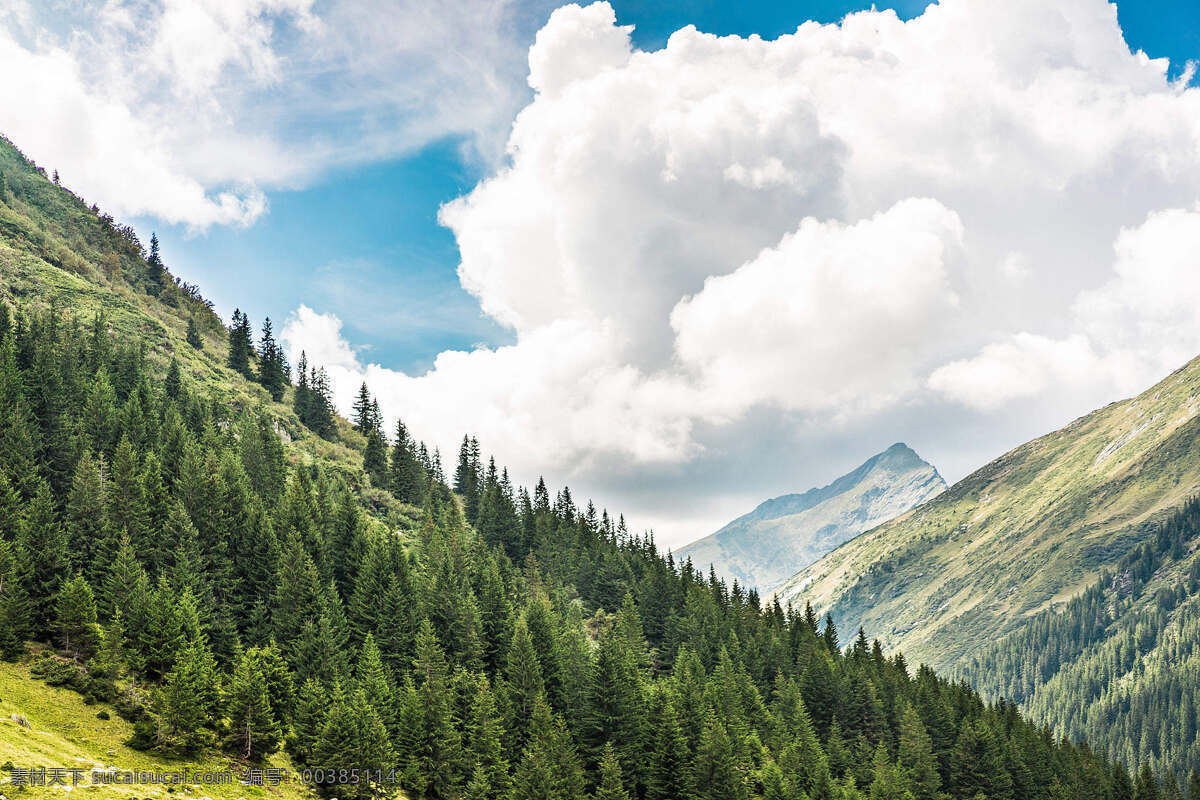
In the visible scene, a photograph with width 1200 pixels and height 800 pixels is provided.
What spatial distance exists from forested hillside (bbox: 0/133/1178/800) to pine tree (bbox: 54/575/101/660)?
0.94 feet

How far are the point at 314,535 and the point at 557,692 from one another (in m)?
40.4

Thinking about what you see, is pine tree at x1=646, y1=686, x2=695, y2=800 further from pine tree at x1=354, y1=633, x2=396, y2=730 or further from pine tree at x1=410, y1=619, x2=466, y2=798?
pine tree at x1=354, y1=633, x2=396, y2=730

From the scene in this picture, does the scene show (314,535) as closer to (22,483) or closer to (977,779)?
(22,483)

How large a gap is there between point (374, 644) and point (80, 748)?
117 feet

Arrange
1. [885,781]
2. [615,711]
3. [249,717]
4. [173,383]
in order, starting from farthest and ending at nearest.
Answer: [173,383]
[885,781]
[615,711]
[249,717]

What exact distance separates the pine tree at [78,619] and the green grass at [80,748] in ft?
14.0

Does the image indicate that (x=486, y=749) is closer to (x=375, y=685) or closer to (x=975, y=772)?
(x=375, y=685)

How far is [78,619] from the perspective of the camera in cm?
6688

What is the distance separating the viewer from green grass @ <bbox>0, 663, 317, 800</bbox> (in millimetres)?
43750

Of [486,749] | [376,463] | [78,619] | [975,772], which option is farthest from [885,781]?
[376,463]

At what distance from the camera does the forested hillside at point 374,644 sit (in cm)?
6694

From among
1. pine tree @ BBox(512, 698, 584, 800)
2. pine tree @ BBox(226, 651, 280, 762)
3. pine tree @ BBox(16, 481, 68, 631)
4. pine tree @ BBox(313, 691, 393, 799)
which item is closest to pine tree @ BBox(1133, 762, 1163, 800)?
pine tree @ BBox(512, 698, 584, 800)

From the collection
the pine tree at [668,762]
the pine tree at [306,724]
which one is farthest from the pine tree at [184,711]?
the pine tree at [668,762]

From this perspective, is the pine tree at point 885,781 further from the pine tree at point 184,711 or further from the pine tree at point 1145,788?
the pine tree at point 184,711
